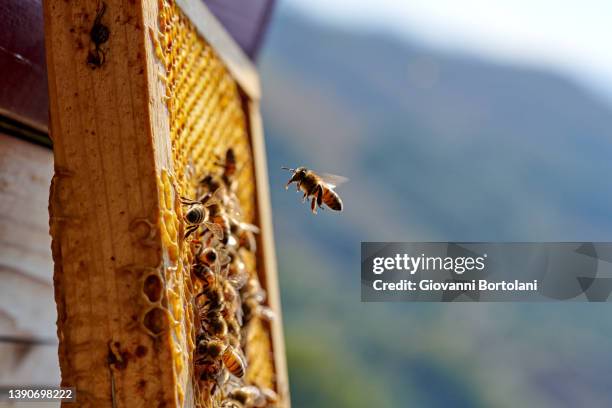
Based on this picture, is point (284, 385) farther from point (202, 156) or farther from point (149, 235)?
point (149, 235)

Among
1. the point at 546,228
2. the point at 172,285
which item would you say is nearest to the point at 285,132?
the point at 546,228

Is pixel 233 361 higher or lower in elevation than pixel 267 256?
lower

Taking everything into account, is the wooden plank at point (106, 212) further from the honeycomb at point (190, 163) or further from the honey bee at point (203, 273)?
the honey bee at point (203, 273)

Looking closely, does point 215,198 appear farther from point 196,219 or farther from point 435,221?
point 435,221

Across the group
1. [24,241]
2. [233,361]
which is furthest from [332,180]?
[24,241]

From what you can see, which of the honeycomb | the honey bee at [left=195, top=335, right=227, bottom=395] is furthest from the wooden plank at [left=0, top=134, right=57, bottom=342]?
the honey bee at [left=195, top=335, right=227, bottom=395]

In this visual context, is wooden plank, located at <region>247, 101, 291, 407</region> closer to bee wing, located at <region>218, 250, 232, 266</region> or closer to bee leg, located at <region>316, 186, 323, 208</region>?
bee leg, located at <region>316, 186, 323, 208</region>
